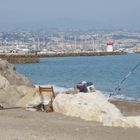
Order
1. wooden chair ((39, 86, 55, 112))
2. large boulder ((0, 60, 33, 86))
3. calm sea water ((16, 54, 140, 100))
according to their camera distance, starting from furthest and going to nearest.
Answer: calm sea water ((16, 54, 140, 100))
large boulder ((0, 60, 33, 86))
wooden chair ((39, 86, 55, 112))

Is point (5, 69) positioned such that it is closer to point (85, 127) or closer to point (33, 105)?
point (33, 105)

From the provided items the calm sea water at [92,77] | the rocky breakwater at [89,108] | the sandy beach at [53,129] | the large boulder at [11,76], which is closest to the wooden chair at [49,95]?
the rocky breakwater at [89,108]

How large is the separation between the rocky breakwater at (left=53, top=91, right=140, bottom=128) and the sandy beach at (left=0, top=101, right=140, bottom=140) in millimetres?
242

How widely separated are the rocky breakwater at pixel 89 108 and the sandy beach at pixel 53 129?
24 cm

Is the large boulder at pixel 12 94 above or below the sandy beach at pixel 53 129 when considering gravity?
below

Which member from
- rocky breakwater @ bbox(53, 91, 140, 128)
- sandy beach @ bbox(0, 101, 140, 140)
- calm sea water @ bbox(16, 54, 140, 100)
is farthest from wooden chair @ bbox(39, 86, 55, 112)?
calm sea water @ bbox(16, 54, 140, 100)

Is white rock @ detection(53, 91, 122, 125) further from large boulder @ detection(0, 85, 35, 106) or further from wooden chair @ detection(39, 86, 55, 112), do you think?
large boulder @ detection(0, 85, 35, 106)

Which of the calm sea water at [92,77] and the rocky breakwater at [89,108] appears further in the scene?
the calm sea water at [92,77]

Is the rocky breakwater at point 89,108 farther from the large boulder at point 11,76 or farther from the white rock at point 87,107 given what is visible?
the large boulder at point 11,76

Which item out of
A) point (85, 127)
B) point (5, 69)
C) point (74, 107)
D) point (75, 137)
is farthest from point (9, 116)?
point (5, 69)

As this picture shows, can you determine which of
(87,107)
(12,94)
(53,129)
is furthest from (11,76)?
(53,129)

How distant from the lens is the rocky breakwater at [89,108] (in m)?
13.6

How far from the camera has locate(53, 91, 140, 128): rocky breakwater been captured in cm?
1362

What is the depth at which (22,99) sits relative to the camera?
18266mm
